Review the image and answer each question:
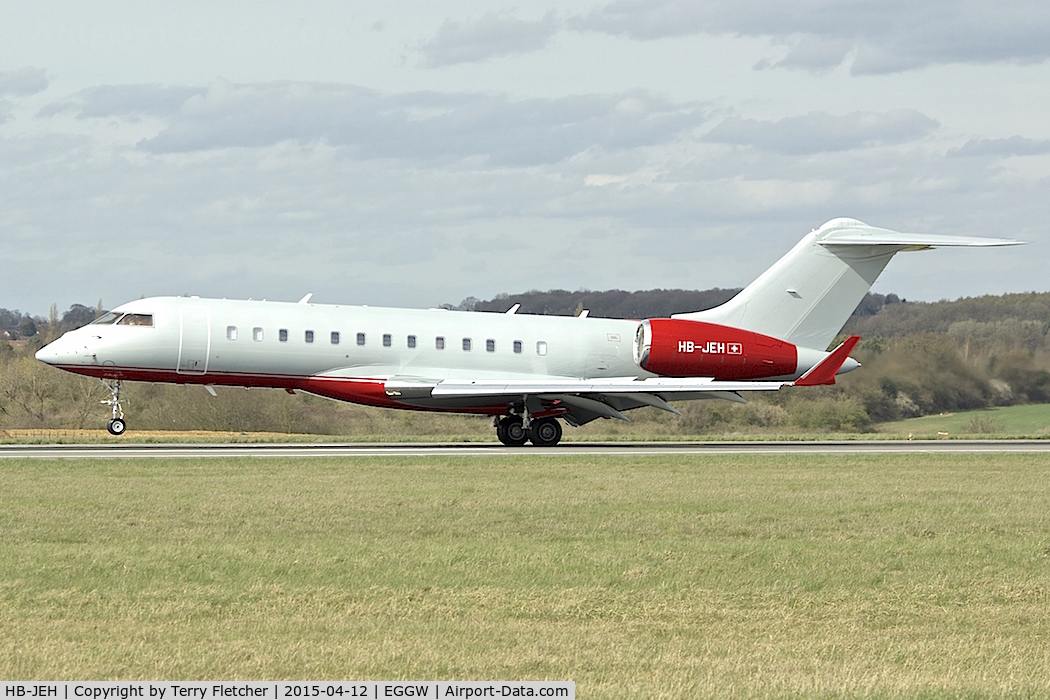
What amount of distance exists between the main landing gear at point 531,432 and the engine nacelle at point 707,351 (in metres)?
2.94

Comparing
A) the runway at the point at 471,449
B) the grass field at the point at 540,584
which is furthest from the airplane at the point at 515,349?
the grass field at the point at 540,584

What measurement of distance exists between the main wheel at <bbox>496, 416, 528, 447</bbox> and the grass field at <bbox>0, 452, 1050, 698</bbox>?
11.2 metres

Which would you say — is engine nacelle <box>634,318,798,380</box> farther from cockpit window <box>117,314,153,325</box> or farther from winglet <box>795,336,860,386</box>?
cockpit window <box>117,314,153,325</box>

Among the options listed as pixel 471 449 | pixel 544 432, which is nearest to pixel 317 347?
pixel 471 449

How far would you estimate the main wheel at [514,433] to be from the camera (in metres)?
32.5

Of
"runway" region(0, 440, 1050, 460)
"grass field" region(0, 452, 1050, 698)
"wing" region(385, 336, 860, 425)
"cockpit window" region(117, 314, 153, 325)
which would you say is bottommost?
"grass field" region(0, 452, 1050, 698)

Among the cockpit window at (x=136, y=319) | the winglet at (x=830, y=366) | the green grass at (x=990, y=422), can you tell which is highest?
the cockpit window at (x=136, y=319)

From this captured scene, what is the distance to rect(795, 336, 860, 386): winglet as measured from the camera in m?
30.9

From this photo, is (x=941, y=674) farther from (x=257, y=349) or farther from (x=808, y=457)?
(x=257, y=349)

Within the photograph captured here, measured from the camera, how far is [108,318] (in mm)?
31156

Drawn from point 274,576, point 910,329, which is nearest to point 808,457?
point 274,576

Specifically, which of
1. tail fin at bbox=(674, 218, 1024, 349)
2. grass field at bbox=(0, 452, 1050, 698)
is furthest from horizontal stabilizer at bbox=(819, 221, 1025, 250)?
grass field at bbox=(0, 452, 1050, 698)

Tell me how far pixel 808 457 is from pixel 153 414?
25884mm

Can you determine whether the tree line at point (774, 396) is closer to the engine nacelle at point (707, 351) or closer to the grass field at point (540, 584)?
the engine nacelle at point (707, 351)
